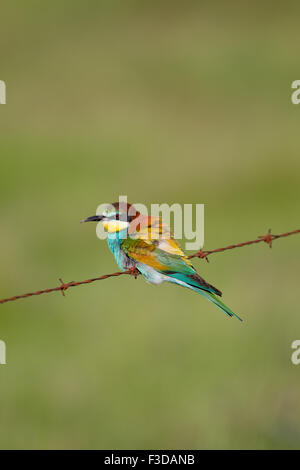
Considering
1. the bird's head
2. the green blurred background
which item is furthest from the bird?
the green blurred background

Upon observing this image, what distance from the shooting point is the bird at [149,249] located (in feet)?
22.0

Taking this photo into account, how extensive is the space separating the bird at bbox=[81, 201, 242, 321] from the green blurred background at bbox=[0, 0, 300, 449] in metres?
1.36

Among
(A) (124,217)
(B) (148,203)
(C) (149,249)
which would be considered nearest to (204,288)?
(C) (149,249)

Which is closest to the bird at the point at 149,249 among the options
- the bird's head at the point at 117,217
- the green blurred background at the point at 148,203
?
the bird's head at the point at 117,217

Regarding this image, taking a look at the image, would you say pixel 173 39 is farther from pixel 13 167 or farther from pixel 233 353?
pixel 233 353

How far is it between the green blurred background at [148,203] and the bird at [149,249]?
53.5 inches

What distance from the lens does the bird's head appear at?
273 inches

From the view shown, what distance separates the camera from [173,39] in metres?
22.6

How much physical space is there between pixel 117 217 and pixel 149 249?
0.34 m

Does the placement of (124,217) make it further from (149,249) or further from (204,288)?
(204,288)

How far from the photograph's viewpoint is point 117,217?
6996 mm

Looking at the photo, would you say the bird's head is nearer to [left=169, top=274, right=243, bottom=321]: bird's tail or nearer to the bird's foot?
the bird's foot

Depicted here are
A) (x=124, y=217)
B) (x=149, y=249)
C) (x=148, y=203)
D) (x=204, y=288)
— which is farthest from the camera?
(x=148, y=203)

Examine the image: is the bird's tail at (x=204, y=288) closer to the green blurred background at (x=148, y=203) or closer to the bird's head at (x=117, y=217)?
the bird's head at (x=117, y=217)
